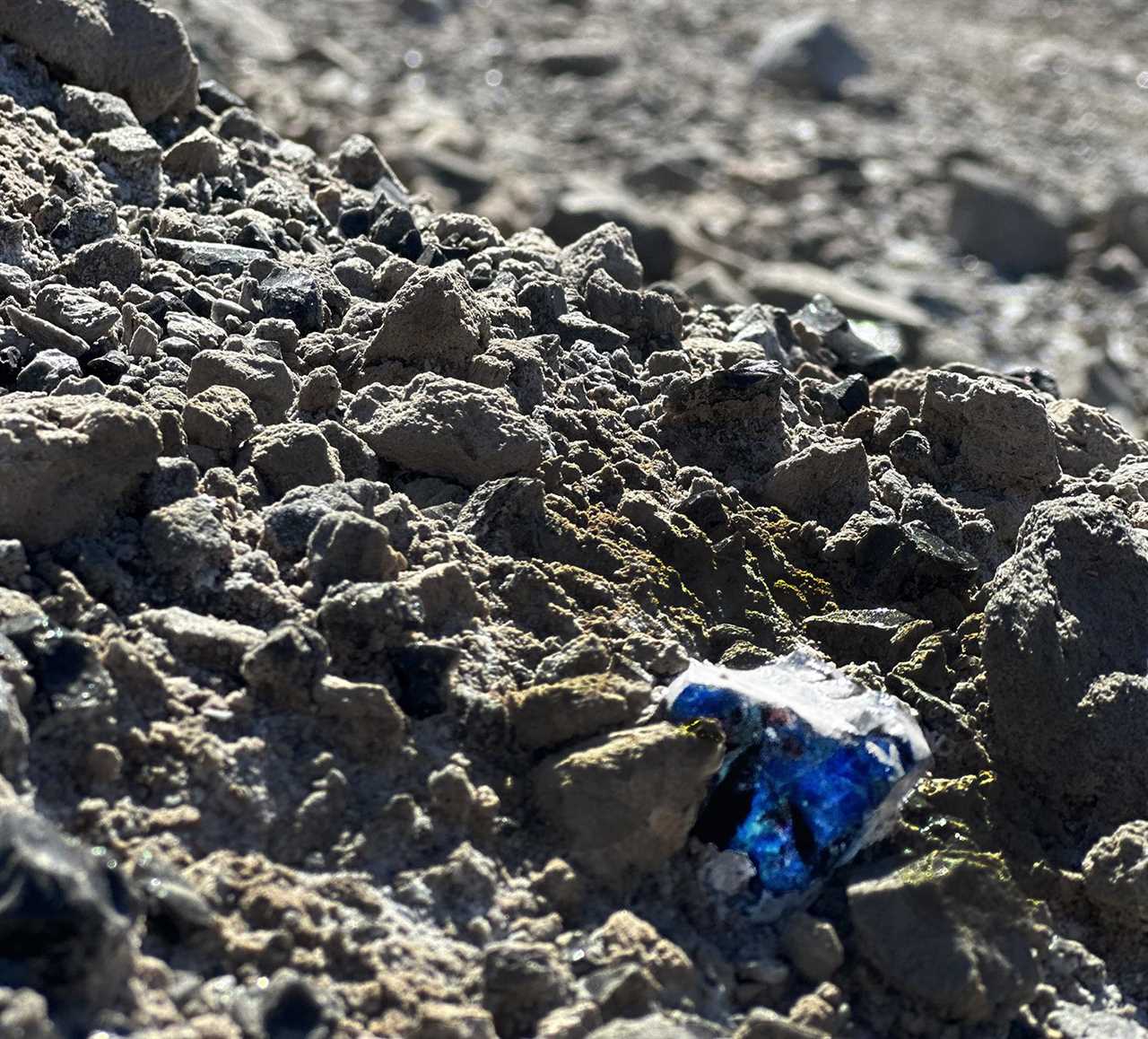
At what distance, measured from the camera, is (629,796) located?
7.68 feet

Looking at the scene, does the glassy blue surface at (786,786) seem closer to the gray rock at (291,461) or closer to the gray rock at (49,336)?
the gray rock at (291,461)

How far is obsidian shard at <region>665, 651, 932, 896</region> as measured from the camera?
2436 mm

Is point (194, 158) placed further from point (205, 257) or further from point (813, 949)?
point (813, 949)

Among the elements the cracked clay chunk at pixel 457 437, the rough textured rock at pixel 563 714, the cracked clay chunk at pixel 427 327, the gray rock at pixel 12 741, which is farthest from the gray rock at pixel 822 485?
the gray rock at pixel 12 741

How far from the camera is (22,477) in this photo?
8.21ft

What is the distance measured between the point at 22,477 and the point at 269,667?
482mm

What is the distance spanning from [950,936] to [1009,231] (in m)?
7.74

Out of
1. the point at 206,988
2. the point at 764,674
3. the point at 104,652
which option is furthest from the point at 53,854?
the point at 764,674

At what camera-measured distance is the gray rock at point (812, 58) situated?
11453 millimetres

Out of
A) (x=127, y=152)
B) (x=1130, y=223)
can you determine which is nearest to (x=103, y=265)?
(x=127, y=152)

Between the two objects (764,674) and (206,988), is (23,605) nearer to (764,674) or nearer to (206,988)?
(206,988)

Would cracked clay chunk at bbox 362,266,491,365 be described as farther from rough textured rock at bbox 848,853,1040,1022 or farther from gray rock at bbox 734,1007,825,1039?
gray rock at bbox 734,1007,825,1039

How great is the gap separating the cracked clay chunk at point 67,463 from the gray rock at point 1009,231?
24.7ft

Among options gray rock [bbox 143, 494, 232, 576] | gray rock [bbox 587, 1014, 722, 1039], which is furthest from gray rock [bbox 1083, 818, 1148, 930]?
gray rock [bbox 143, 494, 232, 576]
